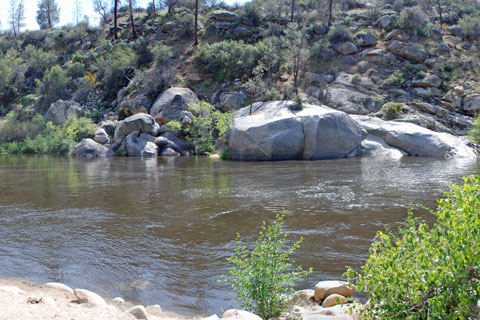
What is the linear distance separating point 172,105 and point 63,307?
3377 centimetres

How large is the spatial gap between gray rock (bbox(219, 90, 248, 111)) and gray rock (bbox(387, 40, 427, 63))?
19.4 m

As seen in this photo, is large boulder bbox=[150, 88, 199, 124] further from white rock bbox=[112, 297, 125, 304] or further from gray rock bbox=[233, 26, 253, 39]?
white rock bbox=[112, 297, 125, 304]

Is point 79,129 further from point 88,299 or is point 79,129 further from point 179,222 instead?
point 88,299

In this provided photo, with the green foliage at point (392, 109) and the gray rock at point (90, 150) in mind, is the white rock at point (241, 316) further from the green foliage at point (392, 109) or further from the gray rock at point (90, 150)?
the green foliage at point (392, 109)

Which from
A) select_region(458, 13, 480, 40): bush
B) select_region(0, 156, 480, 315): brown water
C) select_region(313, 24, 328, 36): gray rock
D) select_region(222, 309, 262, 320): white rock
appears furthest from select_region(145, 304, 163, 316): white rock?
select_region(458, 13, 480, 40): bush

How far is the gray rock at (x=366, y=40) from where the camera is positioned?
47.7 meters

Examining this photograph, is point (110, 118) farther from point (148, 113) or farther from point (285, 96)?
point (285, 96)

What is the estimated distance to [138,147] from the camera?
34750mm

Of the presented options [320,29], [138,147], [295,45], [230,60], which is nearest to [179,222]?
[138,147]

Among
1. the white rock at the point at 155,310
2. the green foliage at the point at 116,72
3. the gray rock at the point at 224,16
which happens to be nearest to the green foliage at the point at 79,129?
the green foliage at the point at 116,72

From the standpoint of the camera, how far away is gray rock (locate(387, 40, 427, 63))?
44.8 m

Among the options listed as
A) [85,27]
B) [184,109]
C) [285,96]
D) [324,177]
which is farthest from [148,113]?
[85,27]

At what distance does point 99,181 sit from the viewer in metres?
18.9

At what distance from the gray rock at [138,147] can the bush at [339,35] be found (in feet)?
89.6
